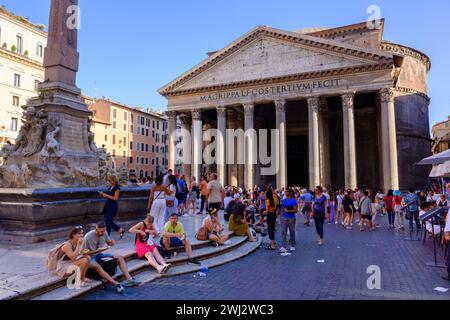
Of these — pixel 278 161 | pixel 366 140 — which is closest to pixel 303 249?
pixel 278 161

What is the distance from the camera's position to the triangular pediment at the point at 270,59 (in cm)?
2364

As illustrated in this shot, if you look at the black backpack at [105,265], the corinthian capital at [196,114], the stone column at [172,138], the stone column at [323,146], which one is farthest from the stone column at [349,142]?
the black backpack at [105,265]

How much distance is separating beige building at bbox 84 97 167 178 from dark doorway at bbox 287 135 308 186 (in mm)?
19804

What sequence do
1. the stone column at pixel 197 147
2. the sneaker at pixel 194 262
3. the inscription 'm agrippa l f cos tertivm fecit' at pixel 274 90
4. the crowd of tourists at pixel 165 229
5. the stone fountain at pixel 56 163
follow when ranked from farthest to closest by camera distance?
the stone column at pixel 197 147
the inscription 'm agrippa l f cos tertivm fecit' at pixel 274 90
the sneaker at pixel 194 262
the stone fountain at pixel 56 163
the crowd of tourists at pixel 165 229

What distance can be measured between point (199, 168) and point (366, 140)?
16.7 meters

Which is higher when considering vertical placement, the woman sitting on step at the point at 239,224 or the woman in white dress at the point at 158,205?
the woman in white dress at the point at 158,205

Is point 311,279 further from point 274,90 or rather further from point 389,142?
point 274,90

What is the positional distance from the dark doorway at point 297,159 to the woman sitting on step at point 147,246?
2927 cm

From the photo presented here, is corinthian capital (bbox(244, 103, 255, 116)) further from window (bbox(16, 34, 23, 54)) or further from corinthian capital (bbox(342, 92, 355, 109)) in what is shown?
window (bbox(16, 34, 23, 54))

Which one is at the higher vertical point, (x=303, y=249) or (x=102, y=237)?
(x=102, y=237)

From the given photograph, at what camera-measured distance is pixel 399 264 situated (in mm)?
6383

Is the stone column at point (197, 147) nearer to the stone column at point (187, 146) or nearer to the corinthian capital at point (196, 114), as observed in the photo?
the corinthian capital at point (196, 114)

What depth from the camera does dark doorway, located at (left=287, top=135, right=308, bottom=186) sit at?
33.7 meters

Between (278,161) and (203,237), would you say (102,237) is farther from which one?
(278,161)
